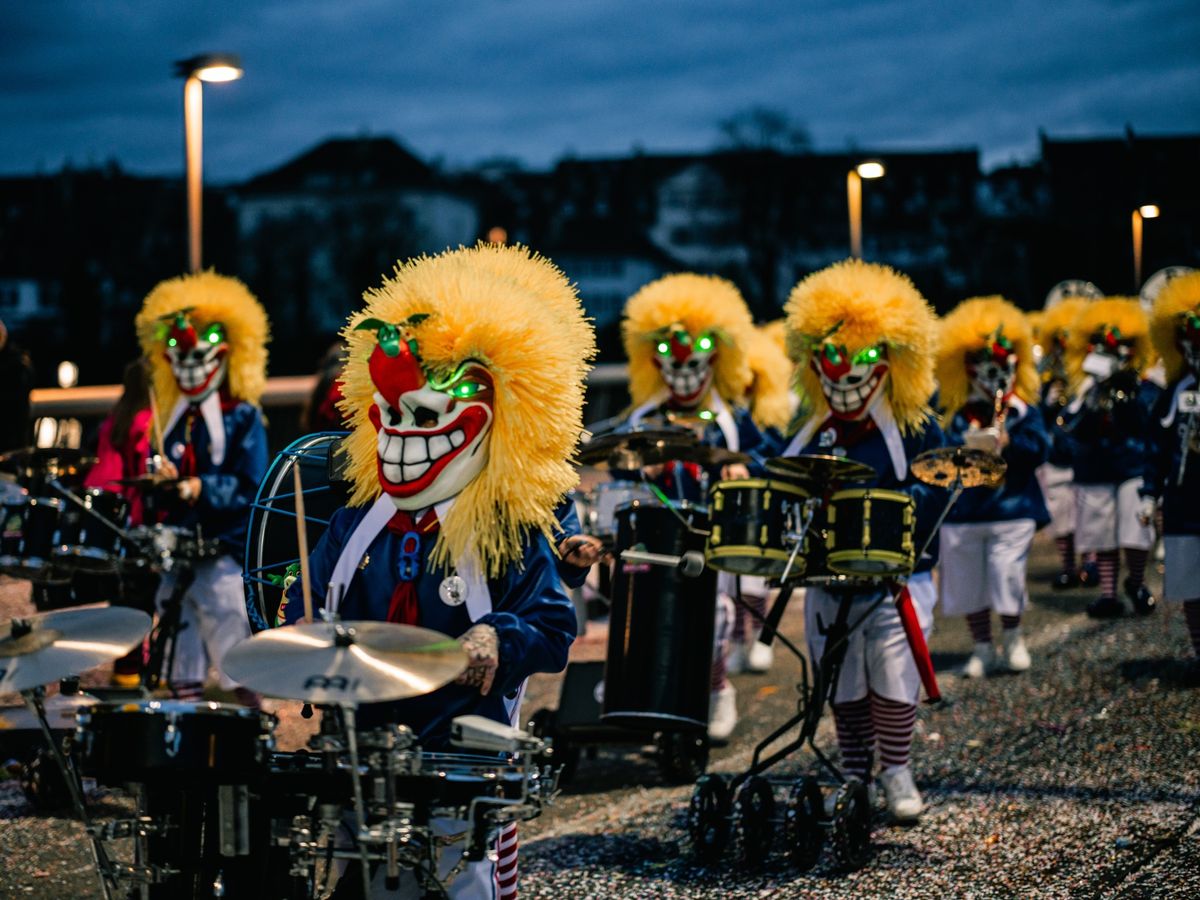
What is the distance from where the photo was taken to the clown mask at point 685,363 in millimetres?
9000

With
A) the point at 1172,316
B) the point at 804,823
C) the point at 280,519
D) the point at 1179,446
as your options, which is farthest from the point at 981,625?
the point at 280,519

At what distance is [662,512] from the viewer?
6906mm

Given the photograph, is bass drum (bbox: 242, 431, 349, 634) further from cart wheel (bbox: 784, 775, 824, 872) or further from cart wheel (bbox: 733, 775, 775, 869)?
cart wheel (bbox: 784, 775, 824, 872)

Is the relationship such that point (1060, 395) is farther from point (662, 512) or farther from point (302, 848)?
point (302, 848)

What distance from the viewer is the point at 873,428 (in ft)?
22.7

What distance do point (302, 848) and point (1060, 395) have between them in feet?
38.6

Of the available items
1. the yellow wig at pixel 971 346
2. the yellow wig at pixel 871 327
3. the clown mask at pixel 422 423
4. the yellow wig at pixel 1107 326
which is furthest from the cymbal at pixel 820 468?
the yellow wig at pixel 1107 326

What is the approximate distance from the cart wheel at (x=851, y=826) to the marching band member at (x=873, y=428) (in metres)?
0.47

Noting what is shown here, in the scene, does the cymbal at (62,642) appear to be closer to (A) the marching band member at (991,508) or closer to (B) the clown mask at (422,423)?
(B) the clown mask at (422,423)

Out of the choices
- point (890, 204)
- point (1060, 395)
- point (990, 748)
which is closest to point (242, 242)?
point (890, 204)

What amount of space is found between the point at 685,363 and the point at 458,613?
4.83 meters

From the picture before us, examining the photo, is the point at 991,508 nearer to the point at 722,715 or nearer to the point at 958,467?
the point at 722,715

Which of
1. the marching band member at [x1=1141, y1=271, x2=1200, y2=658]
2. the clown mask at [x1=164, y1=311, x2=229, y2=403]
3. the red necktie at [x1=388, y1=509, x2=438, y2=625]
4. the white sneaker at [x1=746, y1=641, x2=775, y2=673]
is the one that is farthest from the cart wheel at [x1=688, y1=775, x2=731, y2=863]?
the white sneaker at [x1=746, y1=641, x2=775, y2=673]

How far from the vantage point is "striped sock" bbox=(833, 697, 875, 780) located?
6734 mm
